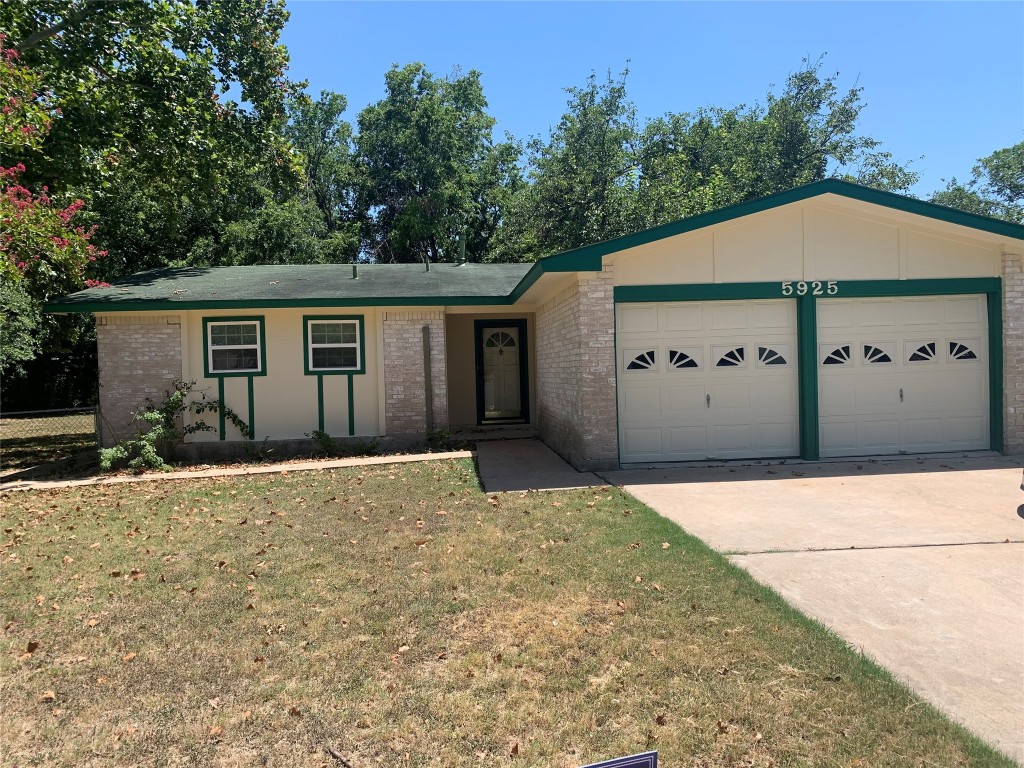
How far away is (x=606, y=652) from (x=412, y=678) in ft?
3.59

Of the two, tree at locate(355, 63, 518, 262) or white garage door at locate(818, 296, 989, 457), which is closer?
white garage door at locate(818, 296, 989, 457)

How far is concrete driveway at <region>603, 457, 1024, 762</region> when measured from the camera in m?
3.44

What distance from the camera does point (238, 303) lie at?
11.2m

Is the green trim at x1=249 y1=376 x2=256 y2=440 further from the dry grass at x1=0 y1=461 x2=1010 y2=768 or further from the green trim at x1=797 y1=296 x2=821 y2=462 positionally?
the green trim at x1=797 y1=296 x2=821 y2=462

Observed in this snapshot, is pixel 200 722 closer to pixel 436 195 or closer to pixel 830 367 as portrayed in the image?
pixel 830 367

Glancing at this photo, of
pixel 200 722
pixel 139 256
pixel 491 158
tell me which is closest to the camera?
pixel 200 722

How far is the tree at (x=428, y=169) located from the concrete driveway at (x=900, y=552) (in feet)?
78.9

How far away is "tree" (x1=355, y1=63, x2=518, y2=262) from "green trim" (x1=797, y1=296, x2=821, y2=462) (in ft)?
75.1

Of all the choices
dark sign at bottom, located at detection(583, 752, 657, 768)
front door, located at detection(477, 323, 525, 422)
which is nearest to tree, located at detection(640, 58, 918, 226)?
front door, located at detection(477, 323, 525, 422)

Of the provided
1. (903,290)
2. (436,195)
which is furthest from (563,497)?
(436,195)

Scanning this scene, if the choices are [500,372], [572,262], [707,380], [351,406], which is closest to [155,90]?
[351,406]

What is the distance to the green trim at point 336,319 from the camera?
12055mm

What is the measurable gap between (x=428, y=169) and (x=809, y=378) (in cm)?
2629

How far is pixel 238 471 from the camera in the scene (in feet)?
33.8
